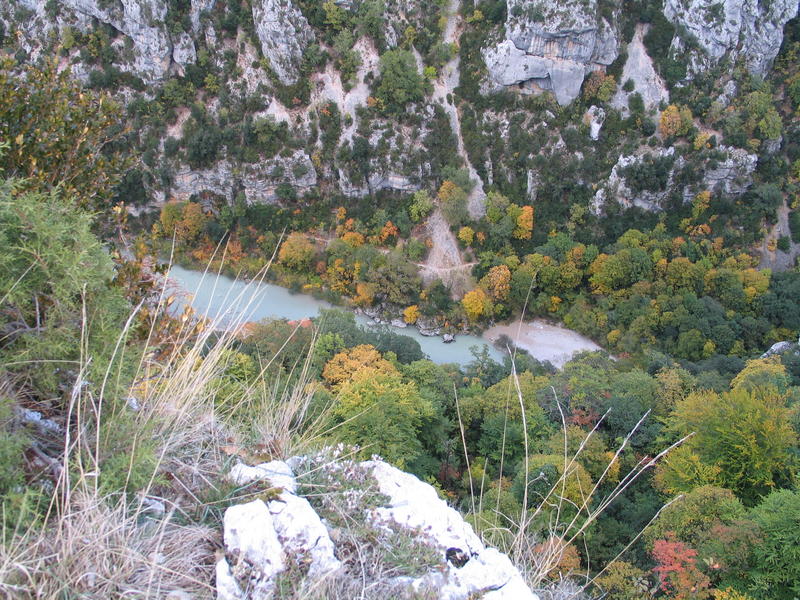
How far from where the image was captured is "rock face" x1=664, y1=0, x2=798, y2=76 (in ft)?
88.6

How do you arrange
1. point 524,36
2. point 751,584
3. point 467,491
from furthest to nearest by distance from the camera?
point 524,36, point 467,491, point 751,584

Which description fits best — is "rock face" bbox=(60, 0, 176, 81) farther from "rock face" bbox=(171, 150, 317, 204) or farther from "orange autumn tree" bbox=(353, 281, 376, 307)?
"orange autumn tree" bbox=(353, 281, 376, 307)

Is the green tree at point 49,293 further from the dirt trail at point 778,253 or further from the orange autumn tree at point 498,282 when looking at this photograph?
the dirt trail at point 778,253

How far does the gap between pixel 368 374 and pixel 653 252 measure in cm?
1805

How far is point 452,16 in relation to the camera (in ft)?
101

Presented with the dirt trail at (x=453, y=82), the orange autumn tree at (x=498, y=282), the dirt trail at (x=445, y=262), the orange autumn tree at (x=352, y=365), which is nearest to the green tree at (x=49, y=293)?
the orange autumn tree at (x=352, y=365)

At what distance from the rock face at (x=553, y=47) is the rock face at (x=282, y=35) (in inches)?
391

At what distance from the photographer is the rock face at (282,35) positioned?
93.2ft

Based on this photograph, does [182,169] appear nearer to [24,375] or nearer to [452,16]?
[452,16]

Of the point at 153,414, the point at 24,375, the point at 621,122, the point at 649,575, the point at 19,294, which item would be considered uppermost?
the point at 621,122

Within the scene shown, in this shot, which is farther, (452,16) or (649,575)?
(452,16)

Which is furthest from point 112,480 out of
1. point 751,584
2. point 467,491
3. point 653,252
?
point 653,252

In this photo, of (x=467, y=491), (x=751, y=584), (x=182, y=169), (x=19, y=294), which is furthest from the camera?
Result: (x=182, y=169)

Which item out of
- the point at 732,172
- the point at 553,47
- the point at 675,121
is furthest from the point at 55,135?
the point at 732,172
